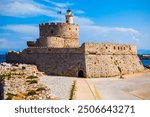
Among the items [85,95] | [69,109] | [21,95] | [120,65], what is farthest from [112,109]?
[120,65]

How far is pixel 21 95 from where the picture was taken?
825 inches

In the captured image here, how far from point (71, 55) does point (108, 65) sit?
4021 millimetres

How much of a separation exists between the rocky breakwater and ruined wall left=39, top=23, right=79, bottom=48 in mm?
9538

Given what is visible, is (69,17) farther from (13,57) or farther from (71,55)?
(13,57)

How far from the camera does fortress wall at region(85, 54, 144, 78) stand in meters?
33.1

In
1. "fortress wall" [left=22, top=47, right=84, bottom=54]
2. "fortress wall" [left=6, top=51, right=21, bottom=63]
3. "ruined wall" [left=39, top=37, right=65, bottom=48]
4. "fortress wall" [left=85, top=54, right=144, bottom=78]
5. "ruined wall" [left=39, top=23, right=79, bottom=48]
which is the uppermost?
"ruined wall" [left=39, top=23, right=79, bottom=48]

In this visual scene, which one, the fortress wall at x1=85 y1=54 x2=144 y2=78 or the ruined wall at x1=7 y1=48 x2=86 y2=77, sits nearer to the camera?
the fortress wall at x1=85 y1=54 x2=144 y2=78

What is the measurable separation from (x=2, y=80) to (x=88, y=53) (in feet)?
36.7

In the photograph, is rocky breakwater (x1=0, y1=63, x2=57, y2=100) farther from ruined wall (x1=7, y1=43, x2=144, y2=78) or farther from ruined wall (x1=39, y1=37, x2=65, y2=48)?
ruined wall (x1=39, y1=37, x2=65, y2=48)

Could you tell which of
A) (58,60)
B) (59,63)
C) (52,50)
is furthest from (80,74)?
(52,50)

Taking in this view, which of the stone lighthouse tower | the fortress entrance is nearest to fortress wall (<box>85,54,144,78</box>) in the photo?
the fortress entrance

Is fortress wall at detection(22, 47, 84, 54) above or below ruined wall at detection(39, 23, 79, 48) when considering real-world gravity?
below

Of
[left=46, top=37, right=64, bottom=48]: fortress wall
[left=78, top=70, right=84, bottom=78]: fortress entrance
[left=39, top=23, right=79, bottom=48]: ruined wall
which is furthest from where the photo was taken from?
[left=39, top=23, right=79, bottom=48]: ruined wall

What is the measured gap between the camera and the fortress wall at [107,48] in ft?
111
